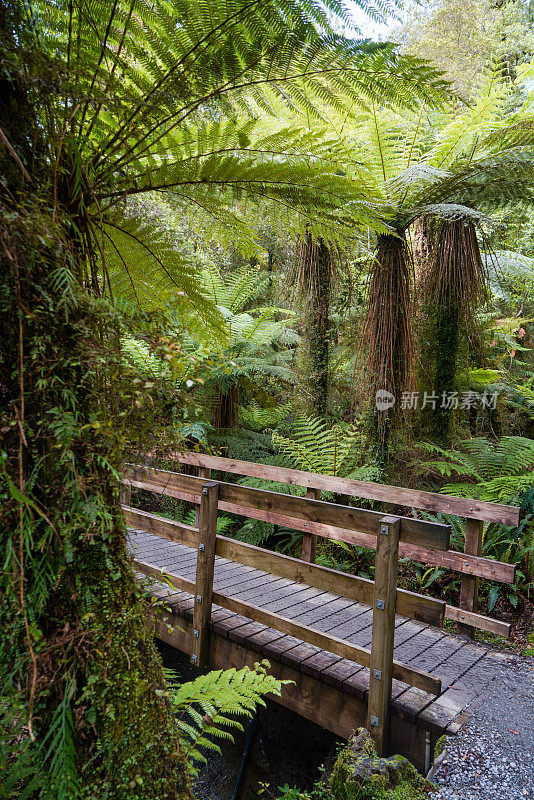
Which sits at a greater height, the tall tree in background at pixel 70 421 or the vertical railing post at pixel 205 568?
the tall tree in background at pixel 70 421

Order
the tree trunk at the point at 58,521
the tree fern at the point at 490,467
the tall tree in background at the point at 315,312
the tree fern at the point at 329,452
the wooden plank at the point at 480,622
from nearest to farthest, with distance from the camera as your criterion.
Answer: the tree trunk at the point at 58,521 → the wooden plank at the point at 480,622 → the tree fern at the point at 490,467 → the tree fern at the point at 329,452 → the tall tree in background at the point at 315,312

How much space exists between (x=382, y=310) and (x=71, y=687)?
4220 mm

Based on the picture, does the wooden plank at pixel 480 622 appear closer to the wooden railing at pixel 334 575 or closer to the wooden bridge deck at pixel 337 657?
the wooden bridge deck at pixel 337 657

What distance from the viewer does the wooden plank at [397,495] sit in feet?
10.9

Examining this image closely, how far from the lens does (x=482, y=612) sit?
418cm

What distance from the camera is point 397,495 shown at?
3.74m

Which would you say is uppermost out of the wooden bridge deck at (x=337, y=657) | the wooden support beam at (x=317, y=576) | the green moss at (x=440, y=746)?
the wooden support beam at (x=317, y=576)

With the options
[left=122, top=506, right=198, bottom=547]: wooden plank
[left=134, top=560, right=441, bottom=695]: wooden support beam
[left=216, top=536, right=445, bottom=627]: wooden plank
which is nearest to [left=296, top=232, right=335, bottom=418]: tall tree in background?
[left=122, top=506, right=198, bottom=547]: wooden plank

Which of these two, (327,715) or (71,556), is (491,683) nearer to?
(327,715)

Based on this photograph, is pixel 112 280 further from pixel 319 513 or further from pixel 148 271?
pixel 319 513

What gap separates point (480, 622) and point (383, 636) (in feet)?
4.44

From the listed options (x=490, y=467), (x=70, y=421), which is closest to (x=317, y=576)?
(x=70, y=421)

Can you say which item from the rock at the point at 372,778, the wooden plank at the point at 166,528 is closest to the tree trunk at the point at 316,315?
the wooden plank at the point at 166,528

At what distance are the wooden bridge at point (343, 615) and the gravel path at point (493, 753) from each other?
86 millimetres
